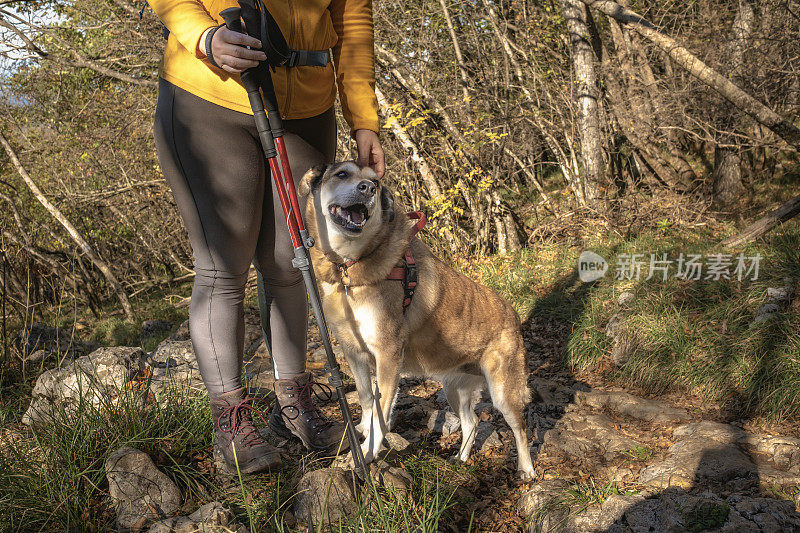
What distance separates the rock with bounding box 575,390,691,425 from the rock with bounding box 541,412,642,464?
Result: 30cm

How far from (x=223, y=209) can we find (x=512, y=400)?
1.90 m

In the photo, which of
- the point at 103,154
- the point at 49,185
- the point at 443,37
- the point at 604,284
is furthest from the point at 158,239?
the point at 604,284

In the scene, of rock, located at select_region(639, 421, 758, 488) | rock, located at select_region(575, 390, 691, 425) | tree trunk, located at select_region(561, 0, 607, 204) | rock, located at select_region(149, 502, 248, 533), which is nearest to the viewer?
rock, located at select_region(149, 502, 248, 533)

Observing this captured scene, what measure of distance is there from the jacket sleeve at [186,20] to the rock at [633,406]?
3.61 metres

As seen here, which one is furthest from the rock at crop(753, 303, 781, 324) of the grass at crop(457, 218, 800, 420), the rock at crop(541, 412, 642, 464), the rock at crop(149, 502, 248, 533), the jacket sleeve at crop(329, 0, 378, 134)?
the rock at crop(149, 502, 248, 533)

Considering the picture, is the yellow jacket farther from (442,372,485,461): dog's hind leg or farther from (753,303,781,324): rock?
(753,303,781,324): rock

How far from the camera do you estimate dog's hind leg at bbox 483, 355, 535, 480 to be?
314cm

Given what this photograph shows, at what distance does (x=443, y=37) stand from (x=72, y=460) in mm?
7628

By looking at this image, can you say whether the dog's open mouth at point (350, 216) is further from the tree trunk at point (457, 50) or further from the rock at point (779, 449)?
the tree trunk at point (457, 50)

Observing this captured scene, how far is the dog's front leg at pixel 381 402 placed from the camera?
8.70 ft

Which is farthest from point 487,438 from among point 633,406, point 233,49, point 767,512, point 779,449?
point 233,49

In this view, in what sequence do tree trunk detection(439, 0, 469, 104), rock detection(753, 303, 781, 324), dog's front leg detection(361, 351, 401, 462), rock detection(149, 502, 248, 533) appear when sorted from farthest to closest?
tree trunk detection(439, 0, 469, 104)
rock detection(753, 303, 781, 324)
dog's front leg detection(361, 351, 401, 462)
rock detection(149, 502, 248, 533)

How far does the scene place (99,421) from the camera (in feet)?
8.34
